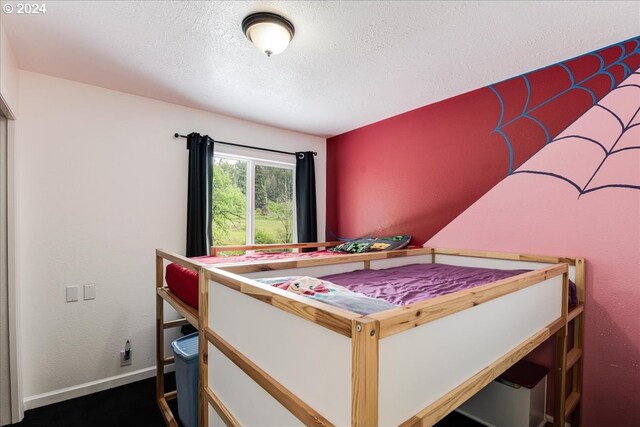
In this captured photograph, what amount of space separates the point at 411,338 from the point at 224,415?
801 mm

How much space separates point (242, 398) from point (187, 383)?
82cm

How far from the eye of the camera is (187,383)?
165cm

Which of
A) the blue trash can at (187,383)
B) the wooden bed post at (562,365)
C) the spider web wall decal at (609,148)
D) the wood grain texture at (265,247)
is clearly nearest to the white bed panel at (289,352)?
the blue trash can at (187,383)

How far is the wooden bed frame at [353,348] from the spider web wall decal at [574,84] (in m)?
1.07

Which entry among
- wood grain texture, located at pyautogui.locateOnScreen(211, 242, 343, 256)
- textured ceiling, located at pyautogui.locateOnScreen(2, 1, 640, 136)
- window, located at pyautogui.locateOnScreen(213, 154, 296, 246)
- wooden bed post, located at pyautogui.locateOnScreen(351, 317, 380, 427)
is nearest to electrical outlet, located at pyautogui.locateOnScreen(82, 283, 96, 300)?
wood grain texture, located at pyautogui.locateOnScreen(211, 242, 343, 256)

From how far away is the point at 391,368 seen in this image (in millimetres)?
682

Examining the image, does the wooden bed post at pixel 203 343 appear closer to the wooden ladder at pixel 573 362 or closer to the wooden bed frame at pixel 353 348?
the wooden bed frame at pixel 353 348

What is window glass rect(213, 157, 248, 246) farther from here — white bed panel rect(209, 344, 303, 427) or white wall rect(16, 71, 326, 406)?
white bed panel rect(209, 344, 303, 427)

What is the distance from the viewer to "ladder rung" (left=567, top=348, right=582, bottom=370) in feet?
5.57

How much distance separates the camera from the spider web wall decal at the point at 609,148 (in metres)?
1.68

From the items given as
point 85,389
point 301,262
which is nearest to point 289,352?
point 301,262

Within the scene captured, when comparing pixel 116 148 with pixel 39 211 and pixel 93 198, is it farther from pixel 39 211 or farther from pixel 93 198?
pixel 39 211

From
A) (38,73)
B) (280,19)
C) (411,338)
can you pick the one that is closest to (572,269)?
(411,338)

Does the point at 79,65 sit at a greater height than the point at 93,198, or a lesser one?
greater
